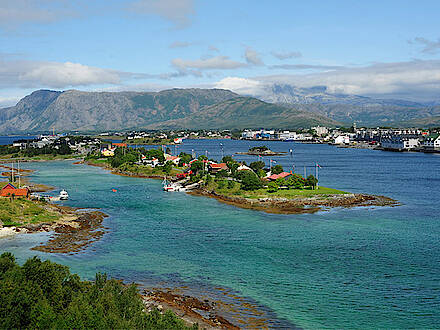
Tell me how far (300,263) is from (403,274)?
548cm

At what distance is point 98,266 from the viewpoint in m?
25.3

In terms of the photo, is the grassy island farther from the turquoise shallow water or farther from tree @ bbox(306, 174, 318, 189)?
the turquoise shallow water

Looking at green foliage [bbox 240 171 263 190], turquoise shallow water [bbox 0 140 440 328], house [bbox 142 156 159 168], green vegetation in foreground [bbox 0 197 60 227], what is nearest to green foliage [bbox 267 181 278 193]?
green foliage [bbox 240 171 263 190]

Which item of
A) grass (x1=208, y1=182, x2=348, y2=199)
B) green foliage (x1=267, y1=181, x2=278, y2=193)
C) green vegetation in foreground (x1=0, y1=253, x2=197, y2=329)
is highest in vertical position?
green vegetation in foreground (x1=0, y1=253, x2=197, y2=329)

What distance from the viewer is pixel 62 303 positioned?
1563cm

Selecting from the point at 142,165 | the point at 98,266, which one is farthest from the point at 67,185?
the point at 98,266

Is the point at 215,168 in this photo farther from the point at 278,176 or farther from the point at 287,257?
the point at 287,257

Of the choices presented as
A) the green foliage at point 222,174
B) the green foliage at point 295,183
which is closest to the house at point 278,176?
the green foliage at point 295,183

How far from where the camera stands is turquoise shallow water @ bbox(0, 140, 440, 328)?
20.1 metres

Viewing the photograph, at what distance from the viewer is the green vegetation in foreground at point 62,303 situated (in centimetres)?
1316

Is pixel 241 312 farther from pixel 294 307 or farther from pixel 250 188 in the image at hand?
pixel 250 188

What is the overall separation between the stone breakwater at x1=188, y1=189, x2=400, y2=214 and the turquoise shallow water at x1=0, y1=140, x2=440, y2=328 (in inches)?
71.8

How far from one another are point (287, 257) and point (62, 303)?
1495 centimetres

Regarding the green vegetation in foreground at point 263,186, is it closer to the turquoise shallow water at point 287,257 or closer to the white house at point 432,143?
the turquoise shallow water at point 287,257
